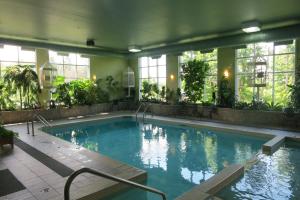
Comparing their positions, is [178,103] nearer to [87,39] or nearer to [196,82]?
[196,82]

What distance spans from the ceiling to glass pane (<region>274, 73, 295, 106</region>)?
2748 millimetres

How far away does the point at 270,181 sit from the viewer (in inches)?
169

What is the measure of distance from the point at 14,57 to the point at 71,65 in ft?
9.57

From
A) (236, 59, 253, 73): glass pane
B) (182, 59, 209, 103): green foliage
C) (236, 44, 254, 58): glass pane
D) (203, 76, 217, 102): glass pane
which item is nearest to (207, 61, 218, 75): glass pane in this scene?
(203, 76, 217, 102): glass pane

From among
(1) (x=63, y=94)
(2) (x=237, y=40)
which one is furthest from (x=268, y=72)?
(1) (x=63, y=94)

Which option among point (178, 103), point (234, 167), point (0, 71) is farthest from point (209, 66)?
point (0, 71)

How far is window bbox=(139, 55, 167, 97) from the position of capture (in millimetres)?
13766

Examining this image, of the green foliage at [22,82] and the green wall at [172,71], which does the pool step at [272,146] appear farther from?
the green foliage at [22,82]

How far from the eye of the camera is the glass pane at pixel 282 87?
363 inches

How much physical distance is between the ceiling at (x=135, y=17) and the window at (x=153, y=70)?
14.9 feet

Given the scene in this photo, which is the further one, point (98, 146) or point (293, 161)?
point (98, 146)

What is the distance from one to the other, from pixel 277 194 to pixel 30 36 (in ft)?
30.6

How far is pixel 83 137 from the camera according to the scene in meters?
8.41

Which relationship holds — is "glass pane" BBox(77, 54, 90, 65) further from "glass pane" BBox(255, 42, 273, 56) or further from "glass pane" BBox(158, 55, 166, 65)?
"glass pane" BBox(255, 42, 273, 56)
